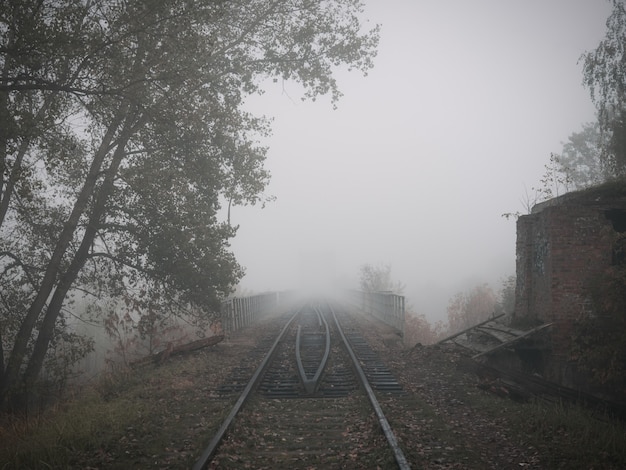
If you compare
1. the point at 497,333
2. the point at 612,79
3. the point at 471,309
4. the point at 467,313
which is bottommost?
the point at 467,313

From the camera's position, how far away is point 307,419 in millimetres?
6316

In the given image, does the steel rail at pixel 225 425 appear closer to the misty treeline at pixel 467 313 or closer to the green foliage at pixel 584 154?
the misty treeline at pixel 467 313

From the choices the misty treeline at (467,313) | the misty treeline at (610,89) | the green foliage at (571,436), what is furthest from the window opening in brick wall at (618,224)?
the misty treeline at (467,313)

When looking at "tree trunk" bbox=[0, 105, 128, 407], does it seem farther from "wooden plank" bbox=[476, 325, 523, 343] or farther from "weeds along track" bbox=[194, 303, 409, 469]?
"wooden plank" bbox=[476, 325, 523, 343]

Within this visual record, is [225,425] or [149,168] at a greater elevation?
[149,168]

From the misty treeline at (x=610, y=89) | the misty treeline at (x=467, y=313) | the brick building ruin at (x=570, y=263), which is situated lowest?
the misty treeline at (x=467, y=313)

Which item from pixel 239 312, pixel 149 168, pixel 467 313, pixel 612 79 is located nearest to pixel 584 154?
pixel 612 79

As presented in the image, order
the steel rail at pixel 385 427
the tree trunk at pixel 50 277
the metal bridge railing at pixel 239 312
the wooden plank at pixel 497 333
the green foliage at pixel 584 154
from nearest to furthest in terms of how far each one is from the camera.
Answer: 1. the steel rail at pixel 385 427
2. the tree trunk at pixel 50 277
3. the wooden plank at pixel 497 333
4. the metal bridge railing at pixel 239 312
5. the green foliage at pixel 584 154

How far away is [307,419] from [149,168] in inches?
309

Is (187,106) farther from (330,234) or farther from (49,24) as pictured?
(330,234)

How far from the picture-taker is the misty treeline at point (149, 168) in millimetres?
8383

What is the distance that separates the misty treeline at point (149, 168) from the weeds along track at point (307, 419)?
4140 mm

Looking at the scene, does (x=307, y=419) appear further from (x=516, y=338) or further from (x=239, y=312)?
(x=239, y=312)

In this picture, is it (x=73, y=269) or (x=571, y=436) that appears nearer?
(x=571, y=436)
